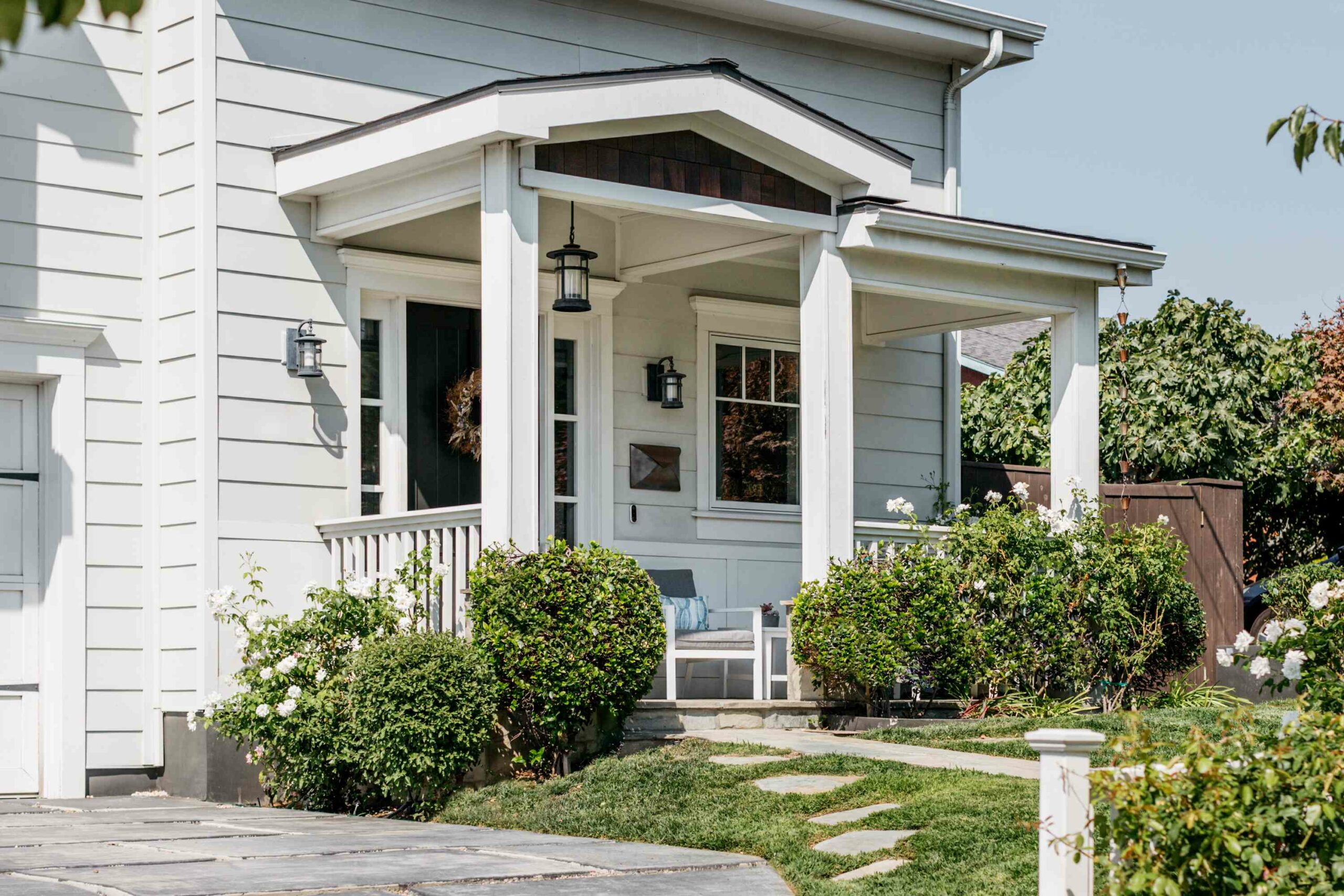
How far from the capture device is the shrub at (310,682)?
8.37 metres

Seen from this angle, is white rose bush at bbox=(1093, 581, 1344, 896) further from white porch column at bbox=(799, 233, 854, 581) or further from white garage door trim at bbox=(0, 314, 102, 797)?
white garage door trim at bbox=(0, 314, 102, 797)

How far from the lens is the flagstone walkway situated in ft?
25.0

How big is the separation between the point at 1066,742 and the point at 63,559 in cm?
648

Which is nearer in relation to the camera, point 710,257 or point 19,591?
point 19,591

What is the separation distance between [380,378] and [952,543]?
3630mm

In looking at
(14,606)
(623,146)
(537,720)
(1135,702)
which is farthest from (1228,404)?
(14,606)

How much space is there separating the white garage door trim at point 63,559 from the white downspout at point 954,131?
6.46 meters

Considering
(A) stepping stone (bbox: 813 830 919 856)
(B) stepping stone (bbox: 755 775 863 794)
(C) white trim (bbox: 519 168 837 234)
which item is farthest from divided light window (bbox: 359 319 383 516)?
(A) stepping stone (bbox: 813 830 919 856)

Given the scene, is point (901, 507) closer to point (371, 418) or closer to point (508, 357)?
point (508, 357)

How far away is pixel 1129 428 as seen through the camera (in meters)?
15.5

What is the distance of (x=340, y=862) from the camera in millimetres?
5934

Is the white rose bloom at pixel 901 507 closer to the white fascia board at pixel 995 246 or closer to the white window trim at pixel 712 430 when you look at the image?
the white fascia board at pixel 995 246

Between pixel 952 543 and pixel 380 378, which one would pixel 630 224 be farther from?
pixel 952 543

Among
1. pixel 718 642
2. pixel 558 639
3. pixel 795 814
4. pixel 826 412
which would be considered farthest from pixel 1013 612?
pixel 795 814
